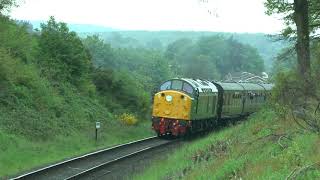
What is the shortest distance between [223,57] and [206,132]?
501 feet

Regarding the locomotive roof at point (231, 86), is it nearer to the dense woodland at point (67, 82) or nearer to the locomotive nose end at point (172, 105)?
the dense woodland at point (67, 82)

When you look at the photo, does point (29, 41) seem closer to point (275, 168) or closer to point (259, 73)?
point (275, 168)

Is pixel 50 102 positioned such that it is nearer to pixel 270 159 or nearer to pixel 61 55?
pixel 61 55

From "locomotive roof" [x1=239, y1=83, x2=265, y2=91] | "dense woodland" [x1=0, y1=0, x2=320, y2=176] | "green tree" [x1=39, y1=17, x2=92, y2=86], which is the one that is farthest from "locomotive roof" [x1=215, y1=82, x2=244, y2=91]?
"green tree" [x1=39, y1=17, x2=92, y2=86]

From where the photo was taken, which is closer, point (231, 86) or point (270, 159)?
point (270, 159)

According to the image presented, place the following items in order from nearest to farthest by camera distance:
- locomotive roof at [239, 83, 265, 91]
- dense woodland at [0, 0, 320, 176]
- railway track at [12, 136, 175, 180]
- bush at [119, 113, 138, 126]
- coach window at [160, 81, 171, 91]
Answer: railway track at [12, 136, 175, 180] < dense woodland at [0, 0, 320, 176] < coach window at [160, 81, 171, 91] < locomotive roof at [239, 83, 265, 91] < bush at [119, 113, 138, 126]

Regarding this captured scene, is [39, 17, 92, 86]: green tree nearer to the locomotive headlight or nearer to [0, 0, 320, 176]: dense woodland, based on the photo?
[0, 0, 320, 176]: dense woodland

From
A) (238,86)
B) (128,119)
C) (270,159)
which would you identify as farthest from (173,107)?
(270,159)

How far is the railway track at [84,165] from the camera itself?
17.0m

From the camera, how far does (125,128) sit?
123 ft

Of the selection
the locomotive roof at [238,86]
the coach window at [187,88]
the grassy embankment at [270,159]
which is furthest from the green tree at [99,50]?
the grassy embankment at [270,159]

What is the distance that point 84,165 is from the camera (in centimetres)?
1989

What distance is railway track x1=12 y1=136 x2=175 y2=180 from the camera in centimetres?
1702

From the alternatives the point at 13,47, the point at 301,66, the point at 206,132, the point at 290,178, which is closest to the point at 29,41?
the point at 13,47
